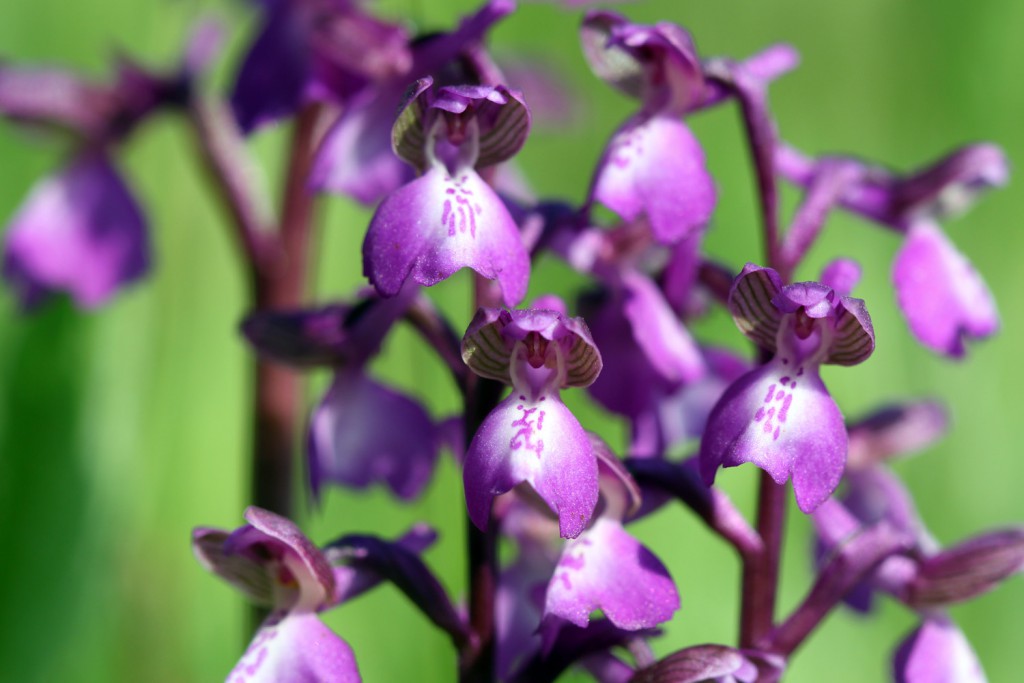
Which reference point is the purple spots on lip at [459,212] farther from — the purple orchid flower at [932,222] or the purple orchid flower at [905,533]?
the purple orchid flower at [905,533]

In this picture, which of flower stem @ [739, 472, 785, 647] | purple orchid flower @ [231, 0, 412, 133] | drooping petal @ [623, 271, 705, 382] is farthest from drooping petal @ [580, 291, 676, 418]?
purple orchid flower @ [231, 0, 412, 133]

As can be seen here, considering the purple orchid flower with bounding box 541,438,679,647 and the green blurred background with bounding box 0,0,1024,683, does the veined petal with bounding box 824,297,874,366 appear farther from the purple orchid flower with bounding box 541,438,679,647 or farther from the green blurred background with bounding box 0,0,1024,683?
the green blurred background with bounding box 0,0,1024,683

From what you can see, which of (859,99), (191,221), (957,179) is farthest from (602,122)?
(957,179)

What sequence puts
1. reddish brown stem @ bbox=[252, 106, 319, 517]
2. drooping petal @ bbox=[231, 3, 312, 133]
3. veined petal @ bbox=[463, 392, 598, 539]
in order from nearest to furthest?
veined petal @ bbox=[463, 392, 598, 539] → drooping petal @ bbox=[231, 3, 312, 133] → reddish brown stem @ bbox=[252, 106, 319, 517]

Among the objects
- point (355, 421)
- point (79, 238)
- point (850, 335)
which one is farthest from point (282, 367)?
point (850, 335)

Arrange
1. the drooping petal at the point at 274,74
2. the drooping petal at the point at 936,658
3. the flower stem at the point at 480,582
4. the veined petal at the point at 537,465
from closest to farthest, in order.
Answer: the veined petal at the point at 537,465
the flower stem at the point at 480,582
the drooping petal at the point at 936,658
the drooping petal at the point at 274,74

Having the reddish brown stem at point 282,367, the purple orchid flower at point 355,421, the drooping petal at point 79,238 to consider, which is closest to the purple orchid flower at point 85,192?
the drooping petal at point 79,238
